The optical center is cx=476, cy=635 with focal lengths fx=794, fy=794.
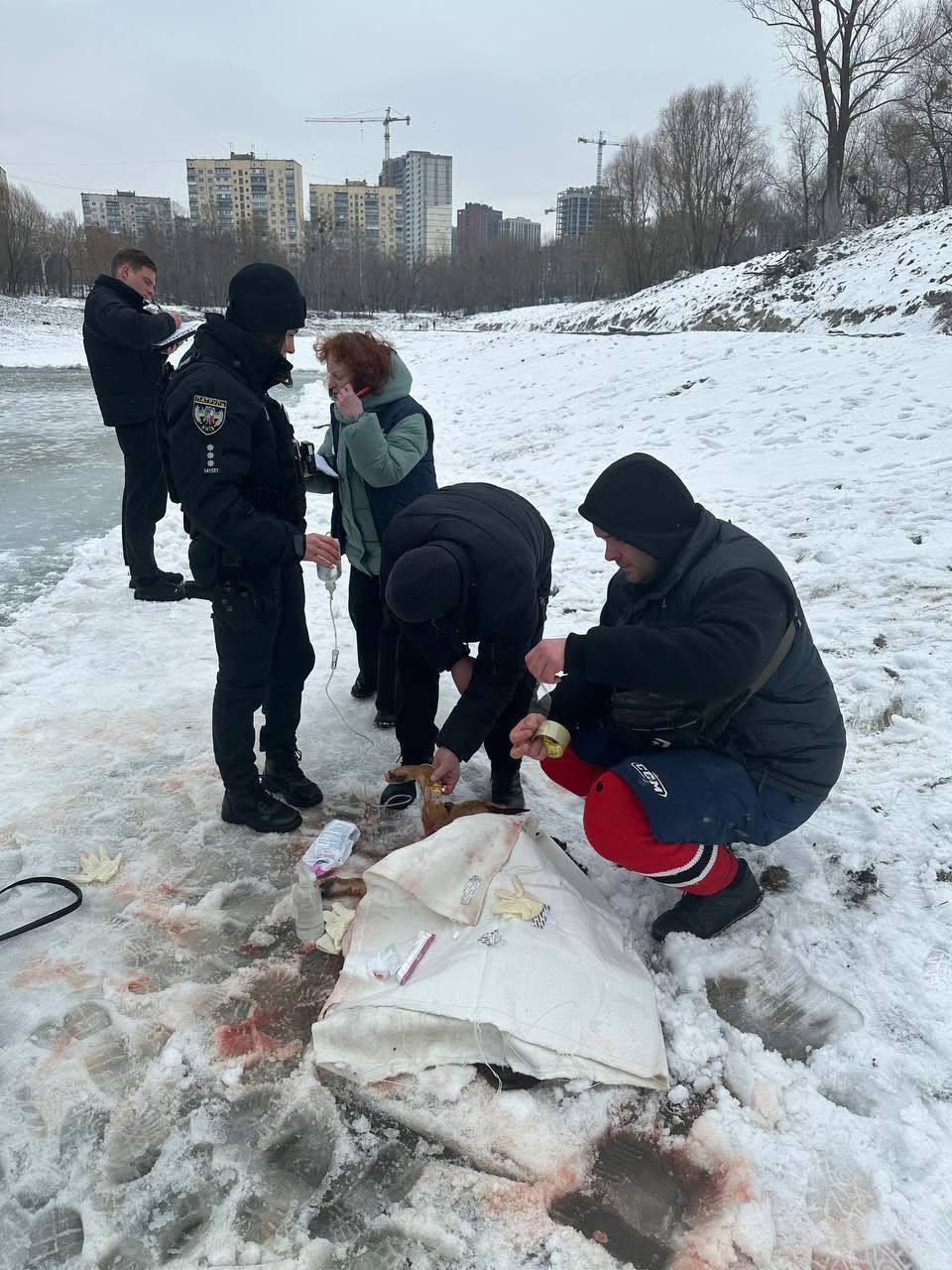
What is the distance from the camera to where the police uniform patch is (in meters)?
2.21

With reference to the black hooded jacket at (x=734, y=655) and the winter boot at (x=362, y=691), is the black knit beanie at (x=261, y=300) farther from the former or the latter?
the winter boot at (x=362, y=691)

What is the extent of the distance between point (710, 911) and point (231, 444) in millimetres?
1866

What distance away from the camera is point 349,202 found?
331 ft

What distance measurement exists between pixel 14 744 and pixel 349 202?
372ft

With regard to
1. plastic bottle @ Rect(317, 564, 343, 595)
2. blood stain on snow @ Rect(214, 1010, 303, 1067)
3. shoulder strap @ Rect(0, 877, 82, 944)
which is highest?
plastic bottle @ Rect(317, 564, 343, 595)

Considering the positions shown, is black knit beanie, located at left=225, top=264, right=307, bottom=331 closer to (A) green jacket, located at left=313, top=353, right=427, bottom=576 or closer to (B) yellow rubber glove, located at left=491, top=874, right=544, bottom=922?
(A) green jacket, located at left=313, top=353, right=427, bottom=576

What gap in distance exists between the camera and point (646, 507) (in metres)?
2.00

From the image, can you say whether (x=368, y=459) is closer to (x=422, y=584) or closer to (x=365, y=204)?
(x=422, y=584)

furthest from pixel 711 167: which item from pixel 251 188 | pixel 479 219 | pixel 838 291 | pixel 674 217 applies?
pixel 479 219

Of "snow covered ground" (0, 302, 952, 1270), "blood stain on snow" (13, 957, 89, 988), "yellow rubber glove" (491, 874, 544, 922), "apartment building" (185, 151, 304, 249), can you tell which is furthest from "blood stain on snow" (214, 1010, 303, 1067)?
"apartment building" (185, 151, 304, 249)

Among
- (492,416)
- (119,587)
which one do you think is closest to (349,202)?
(492,416)

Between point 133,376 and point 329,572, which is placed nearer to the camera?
point 329,572

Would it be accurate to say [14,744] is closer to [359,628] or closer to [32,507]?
[359,628]

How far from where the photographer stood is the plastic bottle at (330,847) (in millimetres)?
2479
